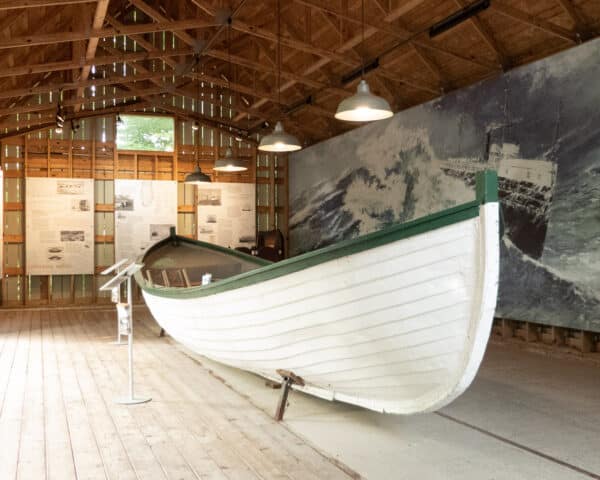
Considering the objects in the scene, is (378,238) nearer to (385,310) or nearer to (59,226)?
(385,310)

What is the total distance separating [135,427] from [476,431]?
249 centimetres

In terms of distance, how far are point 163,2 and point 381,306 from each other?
1091 cm

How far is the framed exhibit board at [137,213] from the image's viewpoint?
1431 cm

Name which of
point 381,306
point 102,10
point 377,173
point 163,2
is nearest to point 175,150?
point 163,2

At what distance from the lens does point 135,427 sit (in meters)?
4.31

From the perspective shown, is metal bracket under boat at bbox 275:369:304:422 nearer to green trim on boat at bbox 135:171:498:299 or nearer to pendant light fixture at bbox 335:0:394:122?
green trim on boat at bbox 135:171:498:299

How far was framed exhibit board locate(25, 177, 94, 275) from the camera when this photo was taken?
13.7 m

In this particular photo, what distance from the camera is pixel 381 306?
3414 millimetres

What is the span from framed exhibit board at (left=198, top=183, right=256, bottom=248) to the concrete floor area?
904cm

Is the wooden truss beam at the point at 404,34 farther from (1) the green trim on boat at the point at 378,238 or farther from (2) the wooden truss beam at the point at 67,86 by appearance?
(1) the green trim on boat at the point at 378,238

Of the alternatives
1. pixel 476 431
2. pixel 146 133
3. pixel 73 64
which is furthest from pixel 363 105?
pixel 146 133

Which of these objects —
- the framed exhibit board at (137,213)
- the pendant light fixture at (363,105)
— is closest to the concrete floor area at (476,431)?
the pendant light fixture at (363,105)

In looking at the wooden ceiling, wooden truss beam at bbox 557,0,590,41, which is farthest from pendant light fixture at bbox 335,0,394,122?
wooden truss beam at bbox 557,0,590,41

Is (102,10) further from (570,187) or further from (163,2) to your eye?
(570,187)
